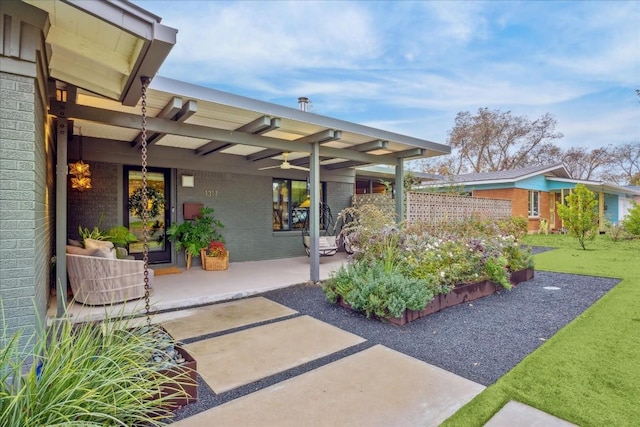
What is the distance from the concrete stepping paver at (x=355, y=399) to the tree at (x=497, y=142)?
2518 cm

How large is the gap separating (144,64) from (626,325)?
19.4 ft

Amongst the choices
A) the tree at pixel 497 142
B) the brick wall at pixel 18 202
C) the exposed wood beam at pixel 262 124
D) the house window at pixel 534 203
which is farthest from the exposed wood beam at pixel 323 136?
the tree at pixel 497 142

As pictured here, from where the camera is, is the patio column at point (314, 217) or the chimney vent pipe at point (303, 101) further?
the chimney vent pipe at point (303, 101)

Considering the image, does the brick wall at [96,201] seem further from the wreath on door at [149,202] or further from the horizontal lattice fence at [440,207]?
the horizontal lattice fence at [440,207]

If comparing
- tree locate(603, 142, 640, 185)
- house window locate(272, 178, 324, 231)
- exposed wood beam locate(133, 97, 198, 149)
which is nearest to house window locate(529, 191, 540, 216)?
house window locate(272, 178, 324, 231)

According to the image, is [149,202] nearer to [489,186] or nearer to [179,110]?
[179,110]

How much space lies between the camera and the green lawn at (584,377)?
2.32 m

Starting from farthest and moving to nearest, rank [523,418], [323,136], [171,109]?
1. [323,136]
2. [171,109]
3. [523,418]

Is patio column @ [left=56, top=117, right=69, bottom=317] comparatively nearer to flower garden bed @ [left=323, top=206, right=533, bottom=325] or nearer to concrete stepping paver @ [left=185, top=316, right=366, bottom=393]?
concrete stepping paver @ [left=185, top=316, right=366, bottom=393]

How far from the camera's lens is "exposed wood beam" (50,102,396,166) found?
4.10 metres

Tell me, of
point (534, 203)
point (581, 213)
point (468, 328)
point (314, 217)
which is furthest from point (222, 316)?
point (534, 203)

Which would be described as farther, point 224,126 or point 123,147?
point 123,147

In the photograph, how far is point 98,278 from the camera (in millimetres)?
4727

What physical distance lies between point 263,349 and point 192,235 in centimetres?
458
